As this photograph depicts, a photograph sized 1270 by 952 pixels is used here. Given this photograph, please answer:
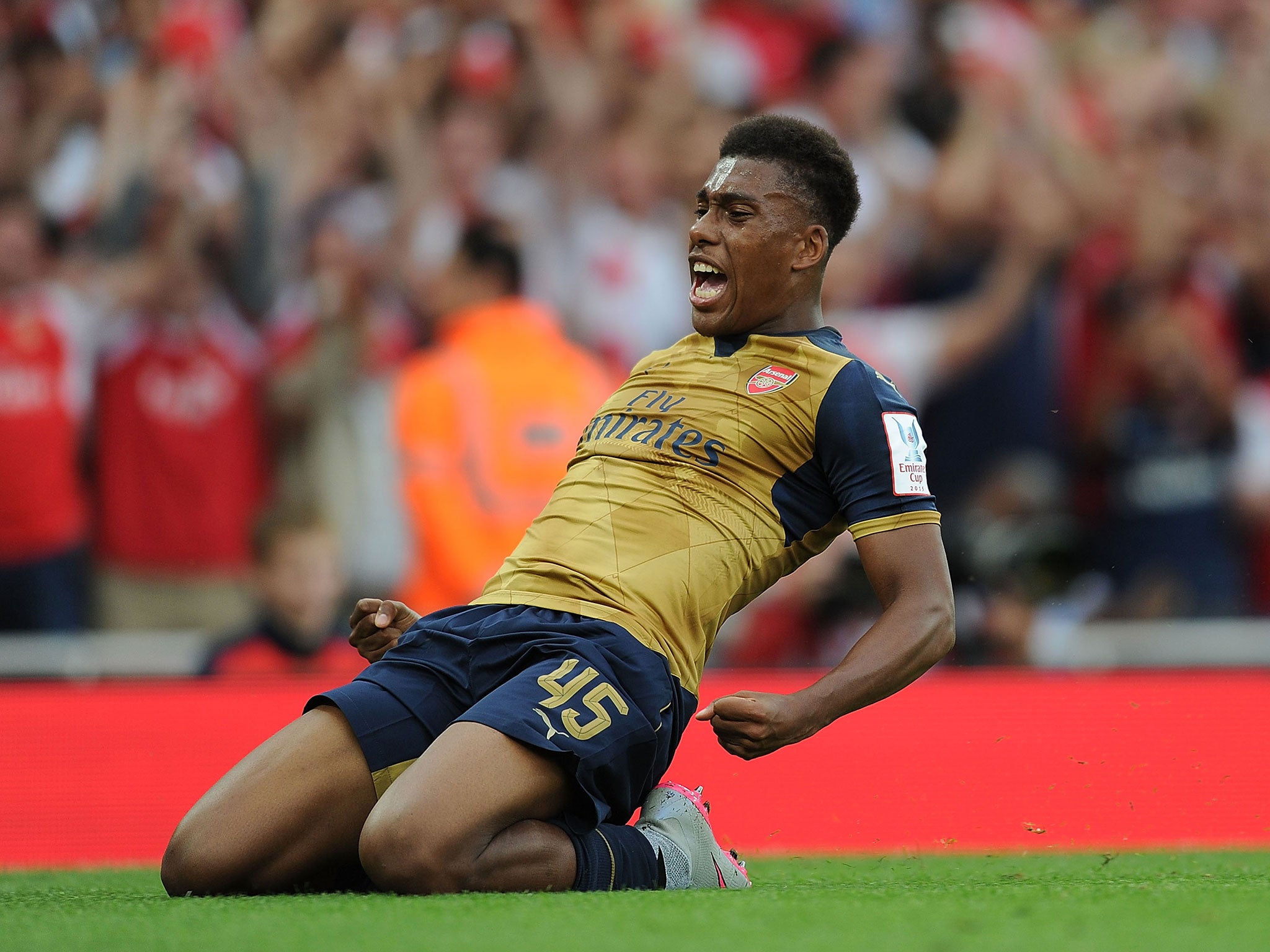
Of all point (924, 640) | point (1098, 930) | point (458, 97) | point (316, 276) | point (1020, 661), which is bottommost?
point (1020, 661)

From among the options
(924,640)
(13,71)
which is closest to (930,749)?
(924,640)

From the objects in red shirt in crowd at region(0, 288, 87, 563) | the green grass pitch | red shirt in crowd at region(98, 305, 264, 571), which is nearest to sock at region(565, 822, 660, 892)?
the green grass pitch

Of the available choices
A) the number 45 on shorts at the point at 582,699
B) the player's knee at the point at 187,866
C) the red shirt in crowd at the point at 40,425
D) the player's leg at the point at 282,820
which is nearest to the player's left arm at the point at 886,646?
the number 45 on shorts at the point at 582,699

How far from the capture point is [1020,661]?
7.11 meters

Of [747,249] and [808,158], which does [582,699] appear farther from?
[808,158]

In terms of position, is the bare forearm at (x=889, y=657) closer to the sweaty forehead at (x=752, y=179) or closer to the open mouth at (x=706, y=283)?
the open mouth at (x=706, y=283)

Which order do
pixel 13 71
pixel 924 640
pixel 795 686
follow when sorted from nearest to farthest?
pixel 924 640 < pixel 795 686 < pixel 13 71

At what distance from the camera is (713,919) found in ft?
8.32

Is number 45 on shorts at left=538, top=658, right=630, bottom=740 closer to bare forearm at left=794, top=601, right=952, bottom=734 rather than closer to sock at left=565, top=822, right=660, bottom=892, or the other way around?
sock at left=565, top=822, right=660, bottom=892

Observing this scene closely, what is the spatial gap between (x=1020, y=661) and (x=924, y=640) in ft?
13.9

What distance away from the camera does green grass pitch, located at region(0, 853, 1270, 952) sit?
7.60ft

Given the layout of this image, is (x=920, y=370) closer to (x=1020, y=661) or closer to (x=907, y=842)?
(x=1020, y=661)

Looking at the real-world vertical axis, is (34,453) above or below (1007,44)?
below

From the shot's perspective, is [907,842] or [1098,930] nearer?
[1098,930]
